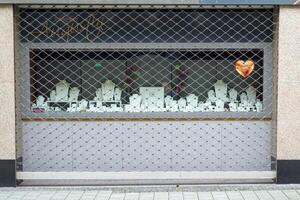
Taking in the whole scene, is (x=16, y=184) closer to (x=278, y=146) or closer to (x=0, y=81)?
(x=0, y=81)

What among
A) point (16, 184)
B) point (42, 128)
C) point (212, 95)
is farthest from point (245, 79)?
point (16, 184)

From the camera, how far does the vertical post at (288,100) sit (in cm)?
809

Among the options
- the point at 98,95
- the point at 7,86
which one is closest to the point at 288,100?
the point at 98,95

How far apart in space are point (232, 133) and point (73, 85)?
2.81 m

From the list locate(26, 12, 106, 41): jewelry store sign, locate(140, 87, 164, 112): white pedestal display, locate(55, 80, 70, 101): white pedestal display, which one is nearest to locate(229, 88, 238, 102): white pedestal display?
locate(140, 87, 164, 112): white pedestal display

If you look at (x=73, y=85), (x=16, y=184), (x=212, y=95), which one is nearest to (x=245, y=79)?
(x=212, y=95)

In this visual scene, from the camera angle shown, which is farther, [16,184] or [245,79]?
[245,79]

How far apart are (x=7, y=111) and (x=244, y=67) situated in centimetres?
395

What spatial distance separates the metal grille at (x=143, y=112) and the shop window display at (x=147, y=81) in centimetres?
4

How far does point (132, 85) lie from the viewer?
903 centimetres

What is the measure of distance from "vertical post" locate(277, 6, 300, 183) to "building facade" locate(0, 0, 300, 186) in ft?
0.54

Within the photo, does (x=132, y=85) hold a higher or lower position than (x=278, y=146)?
higher

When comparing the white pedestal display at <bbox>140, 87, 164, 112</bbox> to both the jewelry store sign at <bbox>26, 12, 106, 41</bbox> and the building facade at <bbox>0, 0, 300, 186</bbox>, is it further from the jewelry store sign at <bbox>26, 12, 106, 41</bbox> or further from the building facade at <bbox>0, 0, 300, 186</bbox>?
the jewelry store sign at <bbox>26, 12, 106, 41</bbox>

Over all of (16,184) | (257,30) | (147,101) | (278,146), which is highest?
(257,30)
